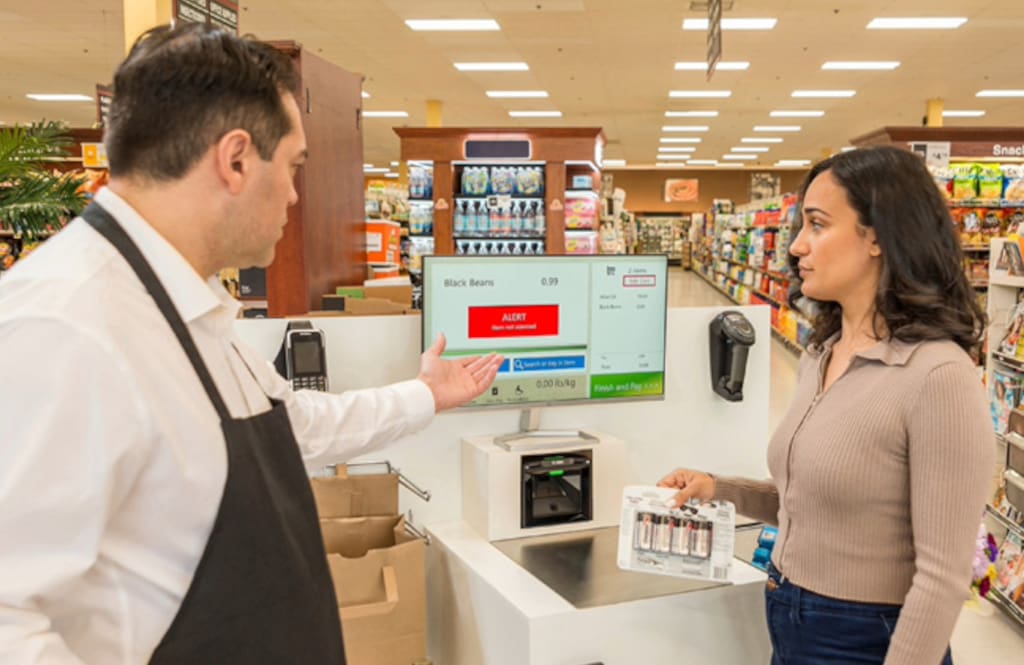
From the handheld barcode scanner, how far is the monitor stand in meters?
0.49

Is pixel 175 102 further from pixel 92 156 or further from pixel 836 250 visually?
pixel 92 156

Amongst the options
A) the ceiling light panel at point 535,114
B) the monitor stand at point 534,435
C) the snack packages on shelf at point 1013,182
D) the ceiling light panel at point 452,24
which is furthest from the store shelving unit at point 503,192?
the ceiling light panel at point 535,114

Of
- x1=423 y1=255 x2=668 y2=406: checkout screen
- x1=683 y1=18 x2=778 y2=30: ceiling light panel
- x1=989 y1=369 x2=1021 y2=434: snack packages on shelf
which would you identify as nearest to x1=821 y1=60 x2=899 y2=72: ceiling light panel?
x1=683 y1=18 x2=778 y2=30: ceiling light panel

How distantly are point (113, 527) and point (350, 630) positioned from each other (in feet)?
3.49

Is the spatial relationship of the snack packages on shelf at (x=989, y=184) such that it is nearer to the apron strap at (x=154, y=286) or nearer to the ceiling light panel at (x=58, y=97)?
the apron strap at (x=154, y=286)

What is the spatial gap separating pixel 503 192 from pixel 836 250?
776 centimetres

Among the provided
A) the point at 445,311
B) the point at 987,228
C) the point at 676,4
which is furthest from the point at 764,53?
the point at 445,311

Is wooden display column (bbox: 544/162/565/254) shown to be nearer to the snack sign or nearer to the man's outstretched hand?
the man's outstretched hand

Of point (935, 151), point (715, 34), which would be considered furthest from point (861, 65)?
point (715, 34)

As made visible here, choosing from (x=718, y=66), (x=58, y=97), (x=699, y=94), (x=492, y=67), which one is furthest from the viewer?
(x=58, y=97)

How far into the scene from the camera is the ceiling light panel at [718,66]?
1140 cm

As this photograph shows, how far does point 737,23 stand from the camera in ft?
30.5

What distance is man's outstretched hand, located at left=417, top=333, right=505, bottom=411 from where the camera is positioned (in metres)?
1.82

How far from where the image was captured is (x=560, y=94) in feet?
45.9
